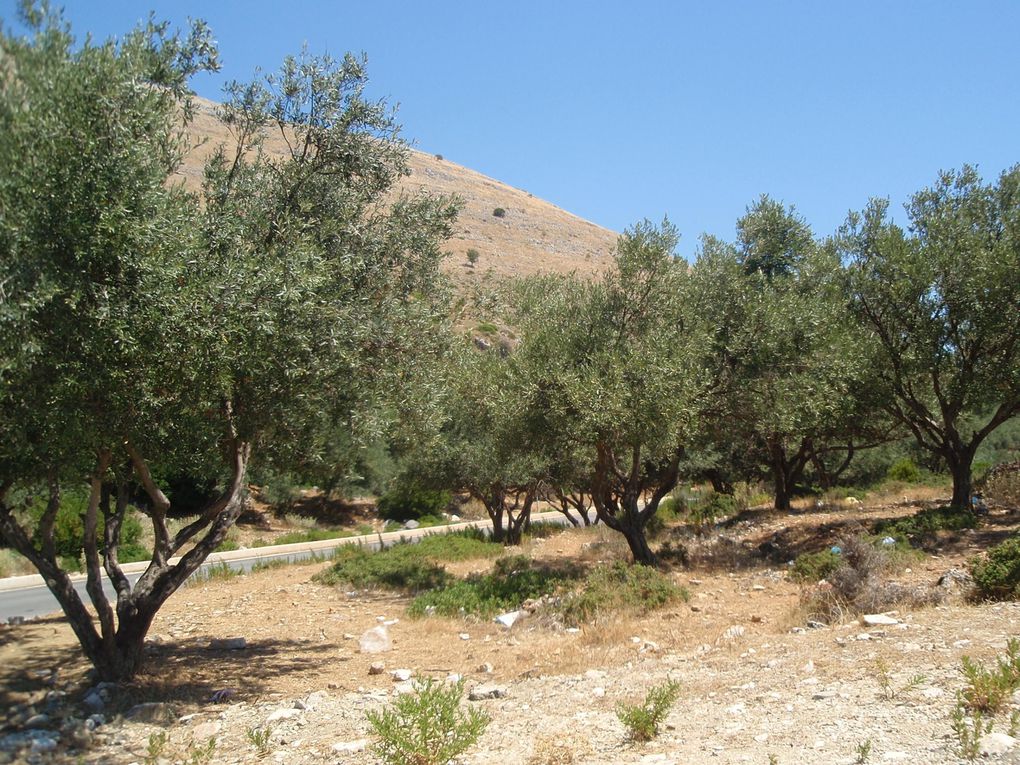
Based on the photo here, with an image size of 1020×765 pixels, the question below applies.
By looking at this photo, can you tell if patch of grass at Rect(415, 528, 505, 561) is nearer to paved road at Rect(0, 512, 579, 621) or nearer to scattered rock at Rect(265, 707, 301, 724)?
paved road at Rect(0, 512, 579, 621)

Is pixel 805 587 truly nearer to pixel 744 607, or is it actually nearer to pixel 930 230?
pixel 744 607

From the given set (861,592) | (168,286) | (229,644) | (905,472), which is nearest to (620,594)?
(861,592)

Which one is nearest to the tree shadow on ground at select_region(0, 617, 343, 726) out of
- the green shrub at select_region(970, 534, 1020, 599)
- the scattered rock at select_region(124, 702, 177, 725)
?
the scattered rock at select_region(124, 702, 177, 725)

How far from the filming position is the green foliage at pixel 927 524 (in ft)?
56.1

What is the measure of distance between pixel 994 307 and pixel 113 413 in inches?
656

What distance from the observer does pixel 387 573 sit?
759 inches

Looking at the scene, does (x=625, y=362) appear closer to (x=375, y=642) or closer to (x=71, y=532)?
(x=375, y=642)

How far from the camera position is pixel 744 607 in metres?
13.9

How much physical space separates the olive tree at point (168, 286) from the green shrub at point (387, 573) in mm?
7910

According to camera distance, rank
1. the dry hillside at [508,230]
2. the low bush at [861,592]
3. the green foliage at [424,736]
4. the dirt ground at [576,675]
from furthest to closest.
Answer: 1. the dry hillside at [508,230]
2. the low bush at [861,592]
3. the dirt ground at [576,675]
4. the green foliage at [424,736]

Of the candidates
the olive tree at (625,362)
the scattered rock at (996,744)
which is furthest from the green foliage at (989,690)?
the olive tree at (625,362)

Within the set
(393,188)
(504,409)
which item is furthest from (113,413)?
(504,409)

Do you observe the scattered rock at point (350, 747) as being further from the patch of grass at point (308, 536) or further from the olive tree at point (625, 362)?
the patch of grass at point (308, 536)

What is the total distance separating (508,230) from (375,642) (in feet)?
272
